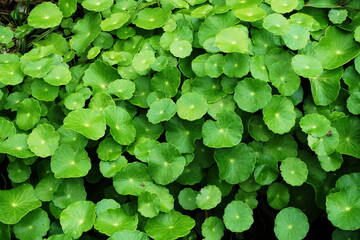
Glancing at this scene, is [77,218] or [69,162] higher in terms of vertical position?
[69,162]

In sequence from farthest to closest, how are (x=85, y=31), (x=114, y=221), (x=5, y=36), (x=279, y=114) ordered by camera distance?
(x=5, y=36) → (x=85, y=31) → (x=279, y=114) → (x=114, y=221)

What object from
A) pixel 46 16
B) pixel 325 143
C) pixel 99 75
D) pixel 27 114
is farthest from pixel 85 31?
pixel 325 143

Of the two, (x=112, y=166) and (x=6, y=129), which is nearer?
(x=112, y=166)

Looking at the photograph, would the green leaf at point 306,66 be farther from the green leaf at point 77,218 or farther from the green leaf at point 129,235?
the green leaf at point 77,218

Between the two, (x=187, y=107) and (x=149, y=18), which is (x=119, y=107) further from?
(x=149, y=18)

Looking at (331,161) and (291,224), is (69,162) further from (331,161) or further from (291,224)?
(331,161)

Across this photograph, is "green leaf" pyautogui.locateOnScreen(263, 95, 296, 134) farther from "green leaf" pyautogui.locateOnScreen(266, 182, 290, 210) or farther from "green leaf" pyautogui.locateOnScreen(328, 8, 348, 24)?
"green leaf" pyautogui.locateOnScreen(328, 8, 348, 24)
